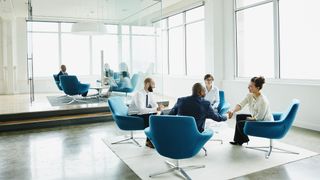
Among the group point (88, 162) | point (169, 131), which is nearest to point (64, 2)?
point (88, 162)

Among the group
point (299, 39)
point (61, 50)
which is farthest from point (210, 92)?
point (61, 50)

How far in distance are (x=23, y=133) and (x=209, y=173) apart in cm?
409

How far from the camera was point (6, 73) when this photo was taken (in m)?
11.1

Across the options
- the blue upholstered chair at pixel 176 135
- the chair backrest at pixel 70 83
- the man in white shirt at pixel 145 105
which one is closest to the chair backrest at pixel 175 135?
the blue upholstered chair at pixel 176 135

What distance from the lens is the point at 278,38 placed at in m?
6.34

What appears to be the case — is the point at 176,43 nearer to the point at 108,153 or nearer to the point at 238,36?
the point at 238,36

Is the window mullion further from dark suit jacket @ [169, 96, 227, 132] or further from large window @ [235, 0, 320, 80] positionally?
dark suit jacket @ [169, 96, 227, 132]

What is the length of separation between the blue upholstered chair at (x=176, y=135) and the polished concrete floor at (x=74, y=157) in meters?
0.57

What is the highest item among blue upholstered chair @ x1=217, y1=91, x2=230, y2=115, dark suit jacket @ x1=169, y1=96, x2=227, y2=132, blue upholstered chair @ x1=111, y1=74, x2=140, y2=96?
blue upholstered chair @ x1=111, y1=74, x2=140, y2=96

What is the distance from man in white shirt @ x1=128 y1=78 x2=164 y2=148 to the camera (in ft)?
14.4

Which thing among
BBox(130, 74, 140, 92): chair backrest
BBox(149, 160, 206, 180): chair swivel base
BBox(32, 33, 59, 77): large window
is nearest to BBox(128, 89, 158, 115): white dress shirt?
BBox(149, 160, 206, 180): chair swivel base

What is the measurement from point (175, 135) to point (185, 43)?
23.6ft

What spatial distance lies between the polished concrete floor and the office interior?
14 millimetres

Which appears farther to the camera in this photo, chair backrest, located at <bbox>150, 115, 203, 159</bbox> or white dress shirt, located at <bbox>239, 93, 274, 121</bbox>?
white dress shirt, located at <bbox>239, 93, 274, 121</bbox>
